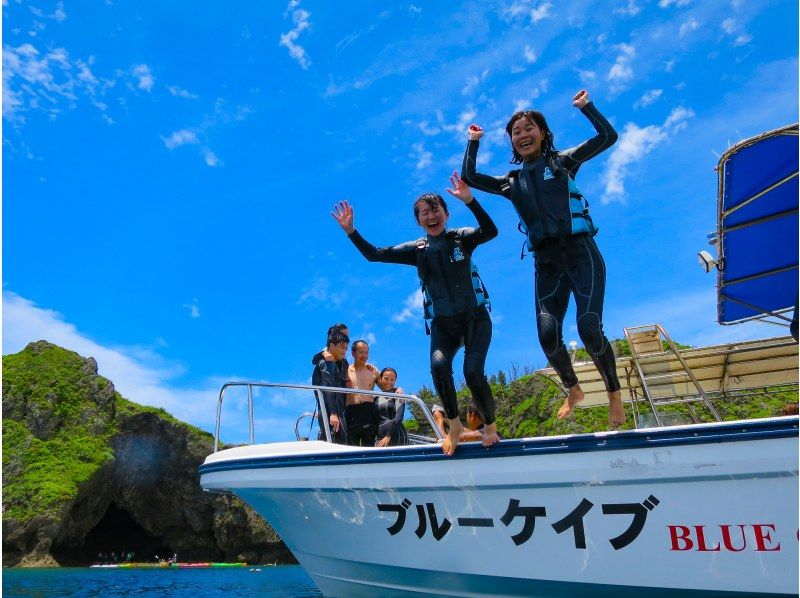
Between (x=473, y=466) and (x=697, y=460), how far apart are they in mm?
1323

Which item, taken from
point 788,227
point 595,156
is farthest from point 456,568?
point 788,227

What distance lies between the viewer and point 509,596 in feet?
12.9

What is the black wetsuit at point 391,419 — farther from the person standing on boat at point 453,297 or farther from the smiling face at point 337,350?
the person standing on boat at point 453,297

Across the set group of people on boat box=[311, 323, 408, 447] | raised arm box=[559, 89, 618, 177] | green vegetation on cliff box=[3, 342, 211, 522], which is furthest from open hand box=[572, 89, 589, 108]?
green vegetation on cliff box=[3, 342, 211, 522]

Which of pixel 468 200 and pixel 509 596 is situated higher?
pixel 468 200

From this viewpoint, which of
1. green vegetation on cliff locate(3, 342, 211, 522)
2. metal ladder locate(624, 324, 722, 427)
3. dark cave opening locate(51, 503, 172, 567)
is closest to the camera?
metal ladder locate(624, 324, 722, 427)

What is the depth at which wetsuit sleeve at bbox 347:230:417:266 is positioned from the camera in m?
4.50

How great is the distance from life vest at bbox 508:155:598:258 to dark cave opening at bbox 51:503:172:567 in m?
39.3

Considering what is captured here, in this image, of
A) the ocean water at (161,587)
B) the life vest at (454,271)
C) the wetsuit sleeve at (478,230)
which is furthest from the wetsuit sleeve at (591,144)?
the ocean water at (161,587)

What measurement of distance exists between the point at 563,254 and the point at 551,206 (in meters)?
0.32

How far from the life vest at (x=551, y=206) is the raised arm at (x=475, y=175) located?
180 millimetres

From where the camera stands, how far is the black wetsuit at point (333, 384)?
5.54 meters

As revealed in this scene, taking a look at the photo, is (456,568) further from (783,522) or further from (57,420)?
(57,420)

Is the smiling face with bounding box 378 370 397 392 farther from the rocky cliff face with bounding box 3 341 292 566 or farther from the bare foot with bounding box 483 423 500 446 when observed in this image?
the rocky cliff face with bounding box 3 341 292 566
